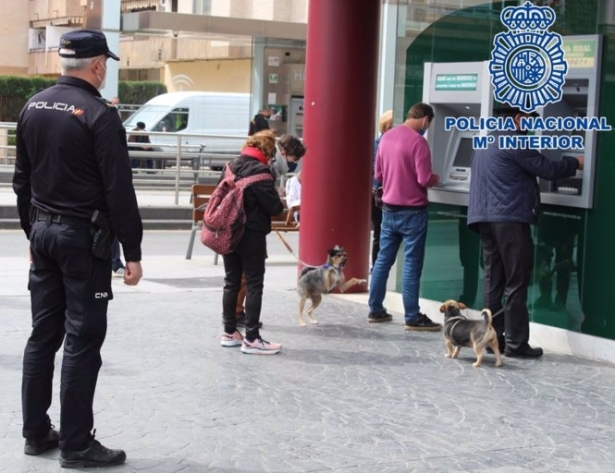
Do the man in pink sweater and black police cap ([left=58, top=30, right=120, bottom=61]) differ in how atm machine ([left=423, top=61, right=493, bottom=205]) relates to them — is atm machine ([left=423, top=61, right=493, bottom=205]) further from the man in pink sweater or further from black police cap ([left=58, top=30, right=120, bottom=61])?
black police cap ([left=58, top=30, right=120, bottom=61])

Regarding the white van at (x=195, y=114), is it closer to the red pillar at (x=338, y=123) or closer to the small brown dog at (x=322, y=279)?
the red pillar at (x=338, y=123)

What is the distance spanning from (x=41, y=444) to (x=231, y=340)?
2.91 meters

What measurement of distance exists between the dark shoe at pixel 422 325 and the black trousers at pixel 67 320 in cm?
431

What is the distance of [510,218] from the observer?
8172 mm

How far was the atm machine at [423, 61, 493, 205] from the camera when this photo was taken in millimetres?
9211

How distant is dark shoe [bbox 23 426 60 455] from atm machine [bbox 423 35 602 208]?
4.21 m

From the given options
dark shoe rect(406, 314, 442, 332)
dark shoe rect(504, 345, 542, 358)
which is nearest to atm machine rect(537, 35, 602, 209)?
dark shoe rect(504, 345, 542, 358)

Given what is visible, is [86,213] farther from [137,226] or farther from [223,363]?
[223,363]

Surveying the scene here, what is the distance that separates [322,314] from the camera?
1000 cm

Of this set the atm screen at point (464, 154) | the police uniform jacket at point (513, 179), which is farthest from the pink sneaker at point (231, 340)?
the atm screen at point (464, 154)

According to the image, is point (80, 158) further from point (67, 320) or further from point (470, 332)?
point (470, 332)

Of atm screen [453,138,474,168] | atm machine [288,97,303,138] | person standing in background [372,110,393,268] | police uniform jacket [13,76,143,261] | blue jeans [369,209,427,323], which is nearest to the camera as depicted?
police uniform jacket [13,76,143,261]

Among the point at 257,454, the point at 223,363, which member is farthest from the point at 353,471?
the point at 223,363

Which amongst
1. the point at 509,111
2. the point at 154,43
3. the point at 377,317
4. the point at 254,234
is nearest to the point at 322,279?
the point at 377,317
